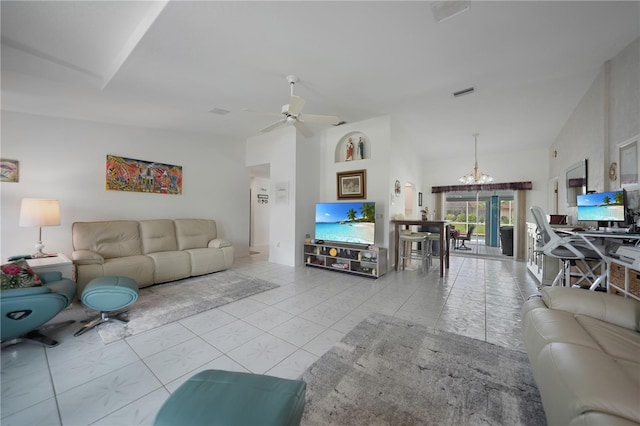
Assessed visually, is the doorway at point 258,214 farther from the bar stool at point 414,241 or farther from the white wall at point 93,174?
the bar stool at point 414,241

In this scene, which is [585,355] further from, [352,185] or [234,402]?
[352,185]

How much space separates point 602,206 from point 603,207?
21 mm

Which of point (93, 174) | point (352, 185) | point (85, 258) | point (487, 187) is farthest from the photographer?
point (487, 187)

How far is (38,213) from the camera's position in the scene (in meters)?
2.81

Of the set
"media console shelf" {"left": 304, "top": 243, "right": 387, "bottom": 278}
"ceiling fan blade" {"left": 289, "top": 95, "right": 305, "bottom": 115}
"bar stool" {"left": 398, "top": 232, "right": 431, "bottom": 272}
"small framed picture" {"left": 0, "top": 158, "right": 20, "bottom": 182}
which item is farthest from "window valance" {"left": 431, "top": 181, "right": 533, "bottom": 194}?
"small framed picture" {"left": 0, "top": 158, "right": 20, "bottom": 182}

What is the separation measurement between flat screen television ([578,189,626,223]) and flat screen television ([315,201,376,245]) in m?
2.69

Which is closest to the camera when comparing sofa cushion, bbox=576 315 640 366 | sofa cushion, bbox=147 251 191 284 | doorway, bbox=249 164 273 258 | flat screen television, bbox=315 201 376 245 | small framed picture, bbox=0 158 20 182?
sofa cushion, bbox=576 315 640 366

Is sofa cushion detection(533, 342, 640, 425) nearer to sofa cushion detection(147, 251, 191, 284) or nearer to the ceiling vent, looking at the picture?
the ceiling vent

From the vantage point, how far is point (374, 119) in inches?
179

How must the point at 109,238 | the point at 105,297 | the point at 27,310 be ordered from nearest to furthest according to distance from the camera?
the point at 27,310 → the point at 105,297 → the point at 109,238

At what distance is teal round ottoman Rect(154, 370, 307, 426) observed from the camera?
2.93ft

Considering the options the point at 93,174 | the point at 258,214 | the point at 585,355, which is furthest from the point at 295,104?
the point at 258,214

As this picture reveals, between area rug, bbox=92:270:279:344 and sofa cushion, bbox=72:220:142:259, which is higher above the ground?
sofa cushion, bbox=72:220:142:259

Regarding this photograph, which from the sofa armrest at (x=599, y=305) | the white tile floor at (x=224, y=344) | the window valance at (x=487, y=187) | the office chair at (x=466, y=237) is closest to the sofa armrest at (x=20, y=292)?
the white tile floor at (x=224, y=344)
